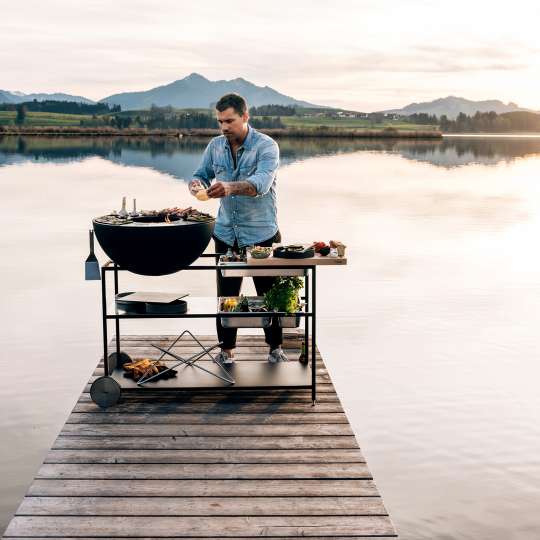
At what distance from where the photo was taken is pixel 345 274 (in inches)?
474

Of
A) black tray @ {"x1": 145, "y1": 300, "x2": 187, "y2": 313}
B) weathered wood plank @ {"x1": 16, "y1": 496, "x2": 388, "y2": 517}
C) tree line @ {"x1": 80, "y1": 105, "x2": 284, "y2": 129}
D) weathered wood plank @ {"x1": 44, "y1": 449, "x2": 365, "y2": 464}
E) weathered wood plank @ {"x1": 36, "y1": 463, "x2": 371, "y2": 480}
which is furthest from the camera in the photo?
tree line @ {"x1": 80, "y1": 105, "x2": 284, "y2": 129}

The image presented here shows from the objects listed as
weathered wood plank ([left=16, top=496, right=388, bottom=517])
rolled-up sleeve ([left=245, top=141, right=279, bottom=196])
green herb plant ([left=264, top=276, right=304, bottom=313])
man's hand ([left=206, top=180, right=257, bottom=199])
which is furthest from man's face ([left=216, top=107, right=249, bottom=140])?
weathered wood plank ([left=16, top=496, right=388, bottom=517])

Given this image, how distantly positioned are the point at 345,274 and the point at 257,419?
7.47 metres

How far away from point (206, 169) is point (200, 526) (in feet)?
9.58

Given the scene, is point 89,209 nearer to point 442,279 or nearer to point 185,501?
point 442,279

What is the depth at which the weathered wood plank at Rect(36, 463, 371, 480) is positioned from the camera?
3916mm

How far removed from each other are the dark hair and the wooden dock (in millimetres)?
1895

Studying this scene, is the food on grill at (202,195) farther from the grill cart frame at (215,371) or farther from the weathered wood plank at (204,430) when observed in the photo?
the weathered wood plank at (204,430)

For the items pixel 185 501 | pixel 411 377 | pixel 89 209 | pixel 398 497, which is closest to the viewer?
pixel 185 501

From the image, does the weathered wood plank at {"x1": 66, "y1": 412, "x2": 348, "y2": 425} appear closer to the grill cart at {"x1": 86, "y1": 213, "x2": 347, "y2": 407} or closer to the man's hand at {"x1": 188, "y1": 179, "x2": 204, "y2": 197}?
the grill cart at {"x1": 86, "y1": 213, "x2": 347, "y2": 407}

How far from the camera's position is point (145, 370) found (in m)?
5.29

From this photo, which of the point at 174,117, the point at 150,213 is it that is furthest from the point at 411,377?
the point at 174,117

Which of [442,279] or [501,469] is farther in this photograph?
[442,279]

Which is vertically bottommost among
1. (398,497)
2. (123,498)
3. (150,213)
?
(398,497)
